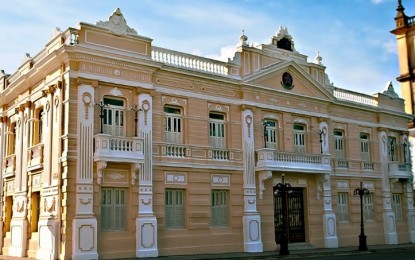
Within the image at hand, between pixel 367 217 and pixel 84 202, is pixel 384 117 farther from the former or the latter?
pixel 84 202

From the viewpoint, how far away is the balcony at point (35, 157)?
21764mm

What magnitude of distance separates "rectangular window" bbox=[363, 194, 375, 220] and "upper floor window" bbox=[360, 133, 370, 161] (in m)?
2.16

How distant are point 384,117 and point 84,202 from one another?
19.7m

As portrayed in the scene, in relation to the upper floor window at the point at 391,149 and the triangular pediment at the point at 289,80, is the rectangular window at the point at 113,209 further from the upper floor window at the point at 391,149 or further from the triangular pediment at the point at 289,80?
the upper floor window at the point at 391,149

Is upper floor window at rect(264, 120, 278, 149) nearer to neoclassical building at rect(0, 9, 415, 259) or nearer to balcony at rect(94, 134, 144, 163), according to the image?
neoclassical building at rect(0, 9, 415, 259)

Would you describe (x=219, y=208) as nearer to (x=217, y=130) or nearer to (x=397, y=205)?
(x=217, y=130)

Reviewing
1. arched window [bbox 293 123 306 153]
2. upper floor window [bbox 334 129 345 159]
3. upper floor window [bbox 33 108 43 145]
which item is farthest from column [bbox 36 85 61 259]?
upper floor window [bbox 334 129 345 159]

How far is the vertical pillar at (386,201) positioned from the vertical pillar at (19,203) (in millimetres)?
19201

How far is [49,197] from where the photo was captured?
67.2 feet

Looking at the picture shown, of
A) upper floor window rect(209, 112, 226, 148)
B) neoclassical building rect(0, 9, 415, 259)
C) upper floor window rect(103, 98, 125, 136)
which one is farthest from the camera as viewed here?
upper floor window rect(209, 112, 226, 148)

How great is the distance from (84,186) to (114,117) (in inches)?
122

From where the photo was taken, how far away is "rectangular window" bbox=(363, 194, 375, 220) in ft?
98.4

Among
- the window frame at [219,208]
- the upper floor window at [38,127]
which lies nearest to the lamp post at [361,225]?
the window frame at [219,208]

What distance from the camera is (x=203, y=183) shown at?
23.3 meters
